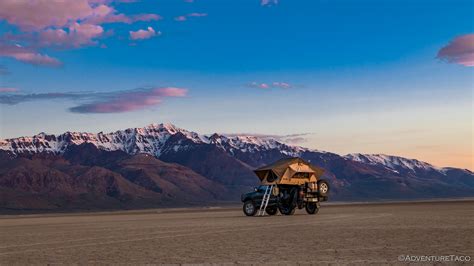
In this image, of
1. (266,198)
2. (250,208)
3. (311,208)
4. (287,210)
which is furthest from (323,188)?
(250,208)

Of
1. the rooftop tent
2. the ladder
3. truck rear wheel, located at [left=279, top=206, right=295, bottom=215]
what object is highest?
the rooftop tent

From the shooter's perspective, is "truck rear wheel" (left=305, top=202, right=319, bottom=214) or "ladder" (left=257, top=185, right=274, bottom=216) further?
"truck rear wheel" (left=305, top=202, right=319, bottom=214)

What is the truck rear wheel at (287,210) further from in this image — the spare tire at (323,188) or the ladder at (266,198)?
the spare tire at (323,188)

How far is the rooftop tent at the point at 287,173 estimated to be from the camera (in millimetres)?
47000

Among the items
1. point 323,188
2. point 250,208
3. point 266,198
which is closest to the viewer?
point 266,198

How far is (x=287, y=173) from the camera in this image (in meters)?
47.1

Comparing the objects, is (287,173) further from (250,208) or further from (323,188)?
(250,208)

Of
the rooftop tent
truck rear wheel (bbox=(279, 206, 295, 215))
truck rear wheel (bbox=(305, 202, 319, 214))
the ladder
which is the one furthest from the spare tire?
the ladder

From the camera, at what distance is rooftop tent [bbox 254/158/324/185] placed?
47000 millimetres

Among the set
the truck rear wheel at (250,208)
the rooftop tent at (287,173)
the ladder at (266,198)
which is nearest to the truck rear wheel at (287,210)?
the ladder at (266,198)

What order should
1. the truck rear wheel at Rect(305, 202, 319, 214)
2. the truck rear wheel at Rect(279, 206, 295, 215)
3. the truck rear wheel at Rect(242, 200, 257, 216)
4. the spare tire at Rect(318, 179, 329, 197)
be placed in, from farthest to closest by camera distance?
the truck rear wheel at Rect(305, 202, 319, 214) < the truck rear wheel at Rect(242, 200, 257, 216) < the spare tire at Rect(318, 179, 329, 197) < the truck rear wheel at Rect(279, 206, 295, 215)

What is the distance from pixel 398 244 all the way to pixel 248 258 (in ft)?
18.6

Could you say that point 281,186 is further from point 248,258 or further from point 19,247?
point 248,258

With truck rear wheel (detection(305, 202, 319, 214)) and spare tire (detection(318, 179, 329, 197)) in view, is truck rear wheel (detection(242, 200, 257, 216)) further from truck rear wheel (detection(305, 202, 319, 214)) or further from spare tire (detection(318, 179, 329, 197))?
spare tire (detection(318, 179, 329, 197))
